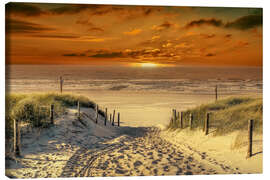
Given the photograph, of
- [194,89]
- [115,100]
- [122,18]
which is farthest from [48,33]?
[194,89]

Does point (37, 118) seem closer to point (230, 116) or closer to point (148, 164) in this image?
point (148, 164)

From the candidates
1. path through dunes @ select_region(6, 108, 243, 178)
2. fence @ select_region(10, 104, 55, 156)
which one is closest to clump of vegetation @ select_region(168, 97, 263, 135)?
path through dunes @ select_region(6, 108, 243, 178)

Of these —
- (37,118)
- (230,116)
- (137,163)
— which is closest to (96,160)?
(137,163)

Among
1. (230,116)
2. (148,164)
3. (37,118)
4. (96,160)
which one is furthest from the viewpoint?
(230,116)

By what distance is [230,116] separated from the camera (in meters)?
10.0

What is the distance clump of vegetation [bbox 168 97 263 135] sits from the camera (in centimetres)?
848

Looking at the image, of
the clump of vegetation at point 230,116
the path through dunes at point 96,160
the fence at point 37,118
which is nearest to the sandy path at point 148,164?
the path through dunes at point 96,160

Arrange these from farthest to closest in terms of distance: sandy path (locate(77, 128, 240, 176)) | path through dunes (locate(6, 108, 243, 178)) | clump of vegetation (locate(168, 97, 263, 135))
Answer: clump of vegetation (locate(168, 97, 263, 135)) → sandy path (locate(77, 128, 240, 176)) → path through dunes (locate(6, 108, 243, 178))

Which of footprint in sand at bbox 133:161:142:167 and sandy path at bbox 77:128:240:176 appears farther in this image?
footprint in sand at bbox 133:161:142:167

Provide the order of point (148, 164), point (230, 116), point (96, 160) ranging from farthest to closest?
1. point (230, 116)
2. point (96, 160)
3. point (148, 164)

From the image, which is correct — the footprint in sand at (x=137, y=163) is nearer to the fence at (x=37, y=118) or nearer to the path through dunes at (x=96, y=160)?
the path through dunes at (x=96, y=160)

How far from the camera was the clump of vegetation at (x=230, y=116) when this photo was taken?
27.8 ft

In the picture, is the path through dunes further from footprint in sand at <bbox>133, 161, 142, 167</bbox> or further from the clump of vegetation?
the clump of vegetation

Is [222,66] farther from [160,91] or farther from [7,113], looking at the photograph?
[160,91]
